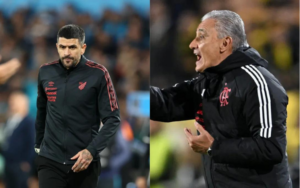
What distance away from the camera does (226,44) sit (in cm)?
144

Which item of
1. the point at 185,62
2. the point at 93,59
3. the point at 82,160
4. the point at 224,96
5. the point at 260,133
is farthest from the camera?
the point at 185,62

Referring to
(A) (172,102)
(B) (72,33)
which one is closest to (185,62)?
(A) (172,102)

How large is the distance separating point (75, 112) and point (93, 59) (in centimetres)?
44

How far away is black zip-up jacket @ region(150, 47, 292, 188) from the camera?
126 cm

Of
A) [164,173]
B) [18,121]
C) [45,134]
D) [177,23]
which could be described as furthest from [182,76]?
[45,134]

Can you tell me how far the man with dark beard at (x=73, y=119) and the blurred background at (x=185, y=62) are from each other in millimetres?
1331

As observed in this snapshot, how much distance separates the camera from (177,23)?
3.13 meters

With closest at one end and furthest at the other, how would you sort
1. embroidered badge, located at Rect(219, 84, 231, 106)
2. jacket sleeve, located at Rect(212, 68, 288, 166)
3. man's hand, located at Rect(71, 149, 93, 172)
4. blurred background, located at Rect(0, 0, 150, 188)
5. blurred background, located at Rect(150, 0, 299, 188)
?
jacket sleeve, located at Rect(212, 68, 288, 166) → embroidered badge, located at Rect(219, 84, 231, 106) → man's hand, located at Rect(71, 149, 93, 172) → blurred background, located at Rect(0, 0, 150, 188) → blurred background, located at Rect(150, 0, 299, 188)

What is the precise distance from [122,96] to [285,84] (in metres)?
1.52

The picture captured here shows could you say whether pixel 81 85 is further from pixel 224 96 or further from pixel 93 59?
pixel 224 96

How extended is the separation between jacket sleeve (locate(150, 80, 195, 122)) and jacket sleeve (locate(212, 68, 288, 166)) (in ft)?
1.11

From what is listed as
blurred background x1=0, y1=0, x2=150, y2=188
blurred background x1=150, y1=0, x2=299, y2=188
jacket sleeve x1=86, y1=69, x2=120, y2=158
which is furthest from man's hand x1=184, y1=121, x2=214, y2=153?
blurred background x1=150, y1=0, x2=299, y2=188

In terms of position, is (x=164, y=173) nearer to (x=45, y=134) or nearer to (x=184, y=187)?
(x=184, y=187)

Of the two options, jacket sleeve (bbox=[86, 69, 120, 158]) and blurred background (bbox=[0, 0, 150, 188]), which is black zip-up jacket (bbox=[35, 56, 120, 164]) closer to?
jacket sleeve (bbox=[86, 69, 120, 158])
